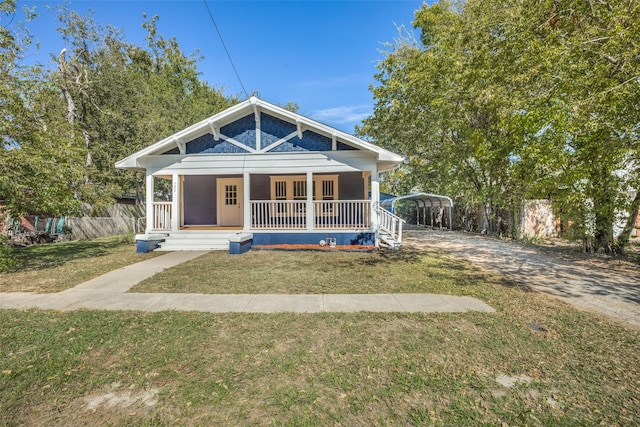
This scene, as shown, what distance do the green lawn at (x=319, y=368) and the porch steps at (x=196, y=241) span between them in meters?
6.08

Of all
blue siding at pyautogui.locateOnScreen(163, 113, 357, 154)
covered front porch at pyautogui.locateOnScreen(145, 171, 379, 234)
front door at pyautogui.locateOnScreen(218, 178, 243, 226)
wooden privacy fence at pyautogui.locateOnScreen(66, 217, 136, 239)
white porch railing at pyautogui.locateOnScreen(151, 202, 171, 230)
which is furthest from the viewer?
wooden privacy fence at pyautogui.locateOnScreen(66, 217, 136, 239)

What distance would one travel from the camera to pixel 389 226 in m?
11.6

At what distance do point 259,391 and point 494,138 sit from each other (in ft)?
47.6

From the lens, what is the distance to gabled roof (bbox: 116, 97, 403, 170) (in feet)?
33.5

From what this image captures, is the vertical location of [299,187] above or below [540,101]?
below

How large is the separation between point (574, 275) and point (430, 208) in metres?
18.5

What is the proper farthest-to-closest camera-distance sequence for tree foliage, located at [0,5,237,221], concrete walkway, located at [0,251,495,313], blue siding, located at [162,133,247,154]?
blue siding, located at [162,133,247,154] < tree foliage, located at [0,5,237,221] < concrete walkway, located at [0,251,495,313]

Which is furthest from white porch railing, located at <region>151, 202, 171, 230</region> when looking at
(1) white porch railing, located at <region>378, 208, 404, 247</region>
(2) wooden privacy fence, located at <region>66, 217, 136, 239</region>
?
(1) white porch railing, located at <region>378, 208, 404, 247</region>

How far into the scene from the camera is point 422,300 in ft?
16.3

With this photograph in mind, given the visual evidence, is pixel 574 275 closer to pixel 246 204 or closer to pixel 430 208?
pixel 246 204

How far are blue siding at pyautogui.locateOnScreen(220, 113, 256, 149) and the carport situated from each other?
1190 cm

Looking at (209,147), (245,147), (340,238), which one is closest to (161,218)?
(209,147)

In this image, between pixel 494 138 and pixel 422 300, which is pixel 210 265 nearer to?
pixel 422 300

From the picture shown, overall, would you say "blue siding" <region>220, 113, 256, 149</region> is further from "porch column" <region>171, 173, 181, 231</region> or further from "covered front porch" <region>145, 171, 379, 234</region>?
"porch column" <region>171, 173, 181, 231</region>
